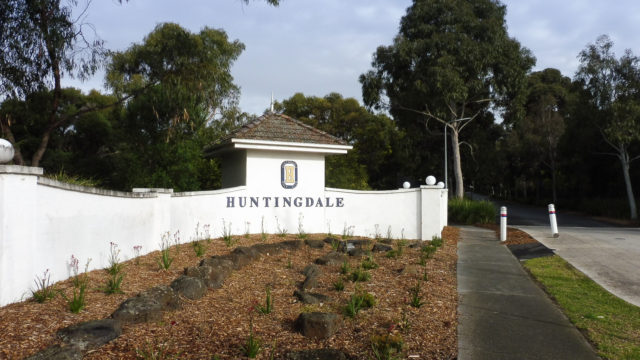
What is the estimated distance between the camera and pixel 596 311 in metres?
6.19

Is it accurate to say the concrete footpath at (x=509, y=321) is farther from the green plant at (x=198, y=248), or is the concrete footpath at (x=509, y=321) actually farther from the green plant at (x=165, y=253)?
the green plant at (x=198, y=248)

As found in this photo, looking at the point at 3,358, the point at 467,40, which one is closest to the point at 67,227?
the point at 3,358

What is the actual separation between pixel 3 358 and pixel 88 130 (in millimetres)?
28170

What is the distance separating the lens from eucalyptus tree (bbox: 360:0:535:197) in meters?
25.9

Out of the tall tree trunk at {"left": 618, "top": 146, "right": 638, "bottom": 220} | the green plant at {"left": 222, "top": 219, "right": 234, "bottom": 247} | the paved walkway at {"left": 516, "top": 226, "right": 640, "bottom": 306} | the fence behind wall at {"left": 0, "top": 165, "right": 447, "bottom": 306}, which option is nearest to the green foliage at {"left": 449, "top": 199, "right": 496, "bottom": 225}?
the paved walkway at {"left": 516, "top": 226, "right": 640, "bottom": 306}

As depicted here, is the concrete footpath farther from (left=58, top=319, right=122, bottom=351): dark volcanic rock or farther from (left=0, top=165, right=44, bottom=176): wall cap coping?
(left=0, top=165, right=44, bottom=176): wall cap coping

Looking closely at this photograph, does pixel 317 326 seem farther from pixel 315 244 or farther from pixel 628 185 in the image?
pixel 628 185

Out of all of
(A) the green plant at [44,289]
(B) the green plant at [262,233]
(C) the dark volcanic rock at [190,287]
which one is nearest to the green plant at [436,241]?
(B) the green plant at [262,233]

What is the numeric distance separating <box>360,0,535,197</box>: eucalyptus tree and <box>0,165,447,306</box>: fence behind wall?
1394 cm

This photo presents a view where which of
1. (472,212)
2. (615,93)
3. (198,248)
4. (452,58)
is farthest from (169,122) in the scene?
(615,93)

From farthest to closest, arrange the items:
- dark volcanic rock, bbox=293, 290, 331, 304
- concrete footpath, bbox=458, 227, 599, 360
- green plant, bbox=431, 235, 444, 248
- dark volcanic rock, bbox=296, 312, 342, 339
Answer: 1. green plant, bbox=431, 235, 444, 248
2. dark volcanic rock, bbox=293, 290, 331, 304
3. dark volcanic rock, bbox=296, 312, 342, 339
4. concrete footpath, bbox=458, 227, 599, 360

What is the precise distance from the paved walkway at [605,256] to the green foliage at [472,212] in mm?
6534

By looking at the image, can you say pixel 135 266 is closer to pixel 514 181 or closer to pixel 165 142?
pixel 165 142

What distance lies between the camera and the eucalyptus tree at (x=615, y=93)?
26516 mm
